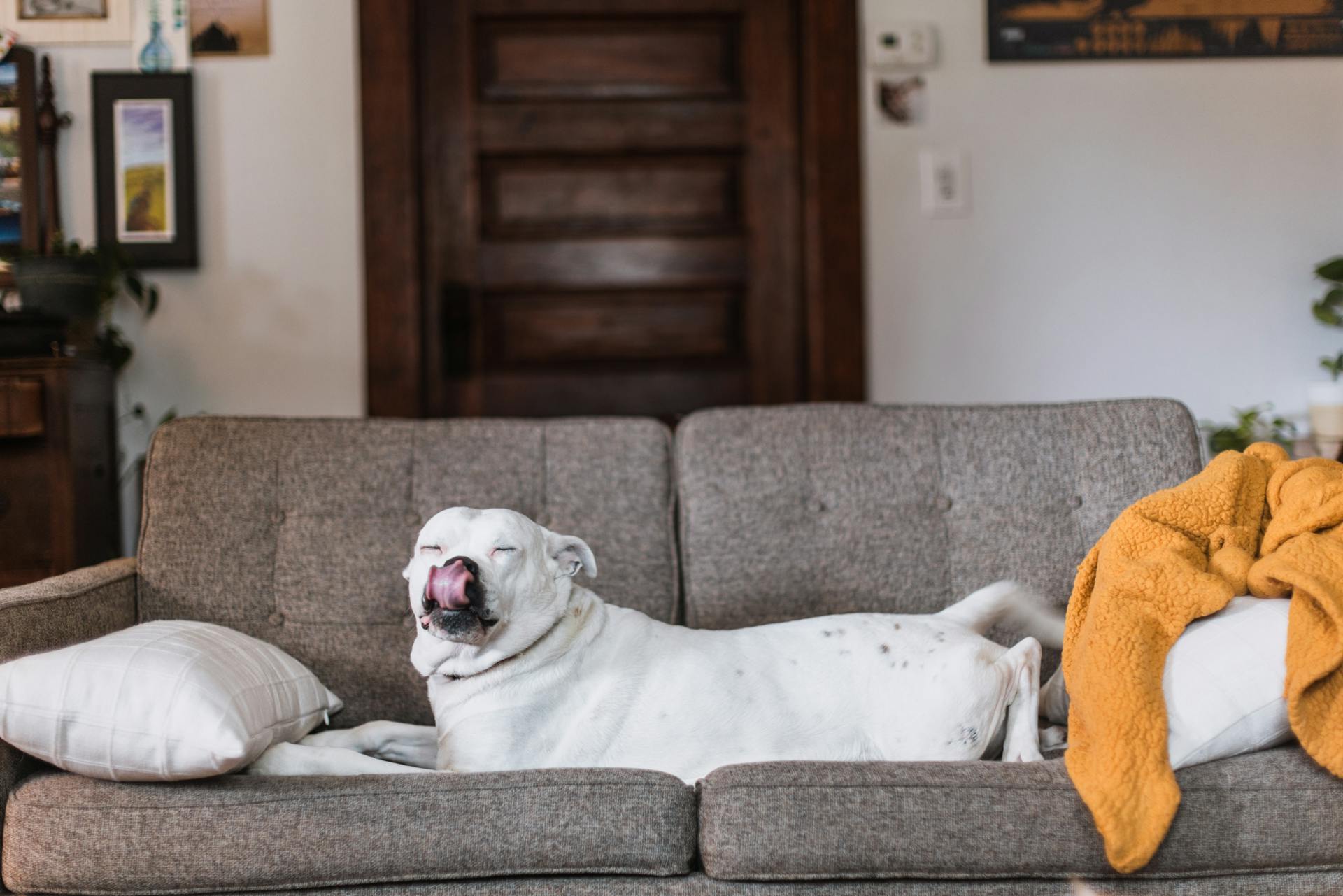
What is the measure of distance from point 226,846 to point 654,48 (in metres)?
2.32

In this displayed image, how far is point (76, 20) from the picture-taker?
279 centimetres

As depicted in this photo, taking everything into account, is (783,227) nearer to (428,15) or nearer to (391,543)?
(428,15)

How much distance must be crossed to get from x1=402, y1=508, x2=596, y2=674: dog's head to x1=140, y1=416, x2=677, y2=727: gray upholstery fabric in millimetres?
332

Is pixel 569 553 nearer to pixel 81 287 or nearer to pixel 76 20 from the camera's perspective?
pixel 81 287

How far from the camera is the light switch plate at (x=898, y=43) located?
287cm

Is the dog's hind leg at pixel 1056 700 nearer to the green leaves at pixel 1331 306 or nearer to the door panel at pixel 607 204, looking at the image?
the door panel at pixel 607 204

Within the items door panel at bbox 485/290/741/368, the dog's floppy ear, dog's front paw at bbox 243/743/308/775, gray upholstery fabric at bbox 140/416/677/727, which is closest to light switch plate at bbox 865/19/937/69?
door panel at bbox 485/290/741/368

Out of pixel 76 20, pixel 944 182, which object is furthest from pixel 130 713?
pixel 944 182

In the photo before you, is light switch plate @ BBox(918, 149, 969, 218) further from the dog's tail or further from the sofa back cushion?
the dog's tail

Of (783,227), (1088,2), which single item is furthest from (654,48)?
(1088,2)

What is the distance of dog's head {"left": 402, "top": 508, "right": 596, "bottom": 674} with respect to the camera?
4.54ft

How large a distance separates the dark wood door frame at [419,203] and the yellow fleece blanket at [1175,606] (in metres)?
1.38

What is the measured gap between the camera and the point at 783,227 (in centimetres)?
297

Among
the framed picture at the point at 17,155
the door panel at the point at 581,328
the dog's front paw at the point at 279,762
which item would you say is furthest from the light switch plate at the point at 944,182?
the framed picture at the point at 17,155
